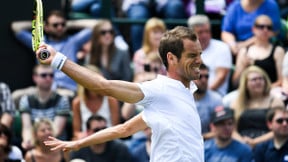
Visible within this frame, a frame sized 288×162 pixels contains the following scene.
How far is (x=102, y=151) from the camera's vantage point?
34.1 ft

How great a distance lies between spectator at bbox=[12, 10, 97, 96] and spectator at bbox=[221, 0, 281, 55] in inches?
66.9

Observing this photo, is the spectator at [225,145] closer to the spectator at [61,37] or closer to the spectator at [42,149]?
the spectator at [42,149]

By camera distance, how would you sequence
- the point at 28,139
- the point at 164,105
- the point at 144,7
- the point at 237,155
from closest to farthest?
1. the point at 164,105
2. the point at 237,155
3. the point at 28,139
4. the point at 144,7

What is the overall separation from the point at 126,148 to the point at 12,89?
2534 millimetres

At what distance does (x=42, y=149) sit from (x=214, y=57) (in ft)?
7.80

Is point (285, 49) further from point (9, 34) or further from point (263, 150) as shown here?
point (9, 34)

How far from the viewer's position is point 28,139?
434 inches

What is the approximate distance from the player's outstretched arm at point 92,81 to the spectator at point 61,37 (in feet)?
17.3

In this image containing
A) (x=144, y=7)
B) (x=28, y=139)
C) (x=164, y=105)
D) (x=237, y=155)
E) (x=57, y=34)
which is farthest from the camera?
(x=144, y=7)

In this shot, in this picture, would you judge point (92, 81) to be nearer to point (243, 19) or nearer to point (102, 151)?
point (102, 151)

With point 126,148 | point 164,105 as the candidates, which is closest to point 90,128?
point 126,148

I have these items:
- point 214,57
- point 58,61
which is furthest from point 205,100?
point 58,61

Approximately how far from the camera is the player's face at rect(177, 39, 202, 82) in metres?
6.68

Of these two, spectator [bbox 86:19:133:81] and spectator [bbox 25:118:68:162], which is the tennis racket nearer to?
spectator [bbox 25:118:68:162]
